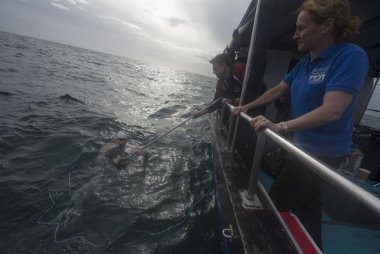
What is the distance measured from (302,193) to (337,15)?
138cm

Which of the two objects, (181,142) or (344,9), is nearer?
(344,9)

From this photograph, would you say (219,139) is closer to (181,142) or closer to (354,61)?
(181,142)

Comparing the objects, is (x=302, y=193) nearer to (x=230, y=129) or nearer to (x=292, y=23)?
(x=230, y=129)

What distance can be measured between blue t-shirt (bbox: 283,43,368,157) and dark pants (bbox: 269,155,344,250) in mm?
143

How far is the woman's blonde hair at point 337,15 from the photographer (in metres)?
1.67

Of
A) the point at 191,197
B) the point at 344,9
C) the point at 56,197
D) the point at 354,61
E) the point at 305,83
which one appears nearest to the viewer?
the point at 354,61

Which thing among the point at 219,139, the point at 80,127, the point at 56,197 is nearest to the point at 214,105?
the point at 219,139

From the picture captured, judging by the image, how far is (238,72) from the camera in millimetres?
5090

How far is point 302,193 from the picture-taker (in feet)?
6.72

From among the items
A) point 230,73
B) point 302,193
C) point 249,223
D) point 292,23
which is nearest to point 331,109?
point 302,193

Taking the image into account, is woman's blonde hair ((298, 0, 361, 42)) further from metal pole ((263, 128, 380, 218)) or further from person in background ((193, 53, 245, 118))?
person in background ((193, 53, 245, 118))

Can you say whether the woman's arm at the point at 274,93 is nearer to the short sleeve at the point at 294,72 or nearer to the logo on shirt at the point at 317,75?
the short sleeve at the point at 294,72

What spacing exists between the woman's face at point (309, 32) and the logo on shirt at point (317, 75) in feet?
→ 0.64

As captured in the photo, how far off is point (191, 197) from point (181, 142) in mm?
4100
